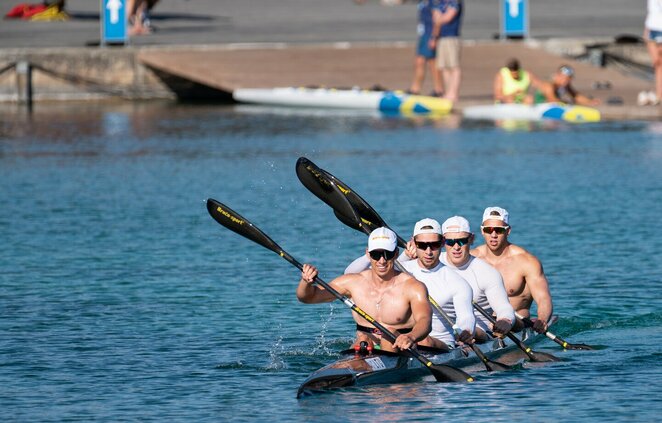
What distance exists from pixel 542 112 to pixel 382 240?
970 inches

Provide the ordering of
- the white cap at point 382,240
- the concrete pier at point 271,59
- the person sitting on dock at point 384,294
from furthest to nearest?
1. the concrete pier at point 271,59
2. the person sitting on dock at point 384,294
3. the white cap at point 382,240

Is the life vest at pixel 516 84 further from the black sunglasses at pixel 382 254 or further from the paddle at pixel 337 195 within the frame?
the black sunglasses at pixel 382 254

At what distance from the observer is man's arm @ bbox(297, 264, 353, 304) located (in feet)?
51.3

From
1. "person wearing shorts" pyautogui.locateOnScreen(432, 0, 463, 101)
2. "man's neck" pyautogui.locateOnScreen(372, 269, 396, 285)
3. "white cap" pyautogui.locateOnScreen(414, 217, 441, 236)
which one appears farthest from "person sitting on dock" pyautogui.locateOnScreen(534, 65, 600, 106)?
→ "man's neck" pyautogui.locateOnScreen(372, 269, 396, 285)

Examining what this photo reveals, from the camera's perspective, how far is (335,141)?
120 feet

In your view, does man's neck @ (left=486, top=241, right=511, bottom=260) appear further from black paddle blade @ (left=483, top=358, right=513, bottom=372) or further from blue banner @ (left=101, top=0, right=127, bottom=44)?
blue banner @ (left=101, top=0, right=127, bottom=44)

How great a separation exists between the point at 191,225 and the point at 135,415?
1187 centimetres

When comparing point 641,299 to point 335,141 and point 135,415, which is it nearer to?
point 135,415

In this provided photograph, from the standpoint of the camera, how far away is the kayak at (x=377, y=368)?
1530 centimetres

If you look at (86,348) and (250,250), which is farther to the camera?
(250,250)

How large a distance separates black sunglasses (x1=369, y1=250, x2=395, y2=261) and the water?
129 centimetres

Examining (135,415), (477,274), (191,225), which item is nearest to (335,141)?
(191,225)

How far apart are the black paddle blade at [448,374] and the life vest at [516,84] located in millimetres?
24287

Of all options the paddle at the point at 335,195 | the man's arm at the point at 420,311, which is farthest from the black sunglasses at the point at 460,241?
the paddle at the point at 335,195
